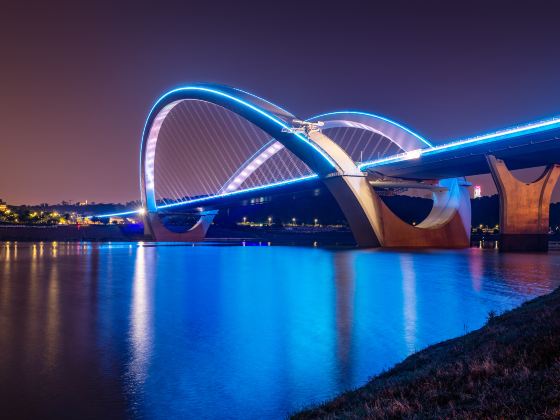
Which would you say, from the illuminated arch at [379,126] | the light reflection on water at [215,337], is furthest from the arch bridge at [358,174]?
the light reflection on water at [215,337]

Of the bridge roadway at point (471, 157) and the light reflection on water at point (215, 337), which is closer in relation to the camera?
the light reflection on water at point (215, 337)

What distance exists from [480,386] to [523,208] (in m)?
42.6

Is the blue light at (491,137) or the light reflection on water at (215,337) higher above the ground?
the blue light at (491,137)

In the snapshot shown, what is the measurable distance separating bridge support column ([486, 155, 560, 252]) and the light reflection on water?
23.1 m

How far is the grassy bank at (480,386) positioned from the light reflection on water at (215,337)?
1.18 meters

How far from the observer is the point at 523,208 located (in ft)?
143

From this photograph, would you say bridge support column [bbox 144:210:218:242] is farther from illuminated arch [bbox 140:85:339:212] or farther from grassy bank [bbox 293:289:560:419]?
grassy bank [bbox 293:289:560:419]

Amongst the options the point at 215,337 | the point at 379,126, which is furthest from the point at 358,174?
the point at 215,337

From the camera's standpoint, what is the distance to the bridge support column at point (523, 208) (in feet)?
140

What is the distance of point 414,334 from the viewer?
10148 millimetres

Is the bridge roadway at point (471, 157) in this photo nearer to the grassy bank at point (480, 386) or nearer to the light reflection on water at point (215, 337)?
the light reflection on water at point (215, 337)

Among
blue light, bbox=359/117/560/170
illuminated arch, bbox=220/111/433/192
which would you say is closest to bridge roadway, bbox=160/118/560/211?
blue light, bbox=359/117/560/170

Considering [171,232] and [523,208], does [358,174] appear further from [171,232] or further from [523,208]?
[171,232]

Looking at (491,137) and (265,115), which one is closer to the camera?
(491,137)
